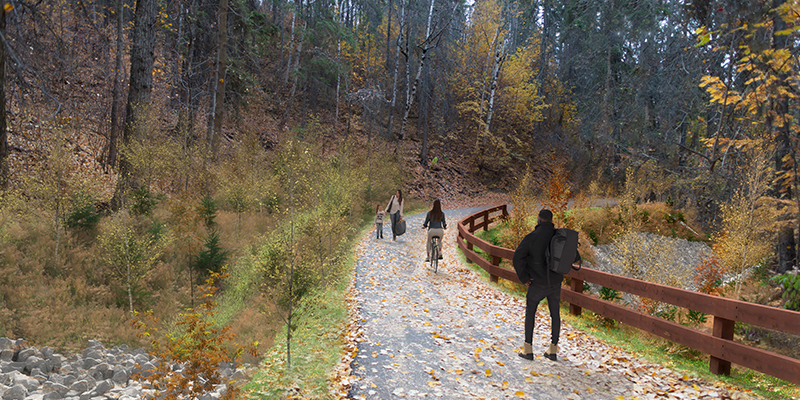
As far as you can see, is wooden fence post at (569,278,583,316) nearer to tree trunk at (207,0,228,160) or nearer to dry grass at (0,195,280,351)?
dry grass at (0,195,280,351)

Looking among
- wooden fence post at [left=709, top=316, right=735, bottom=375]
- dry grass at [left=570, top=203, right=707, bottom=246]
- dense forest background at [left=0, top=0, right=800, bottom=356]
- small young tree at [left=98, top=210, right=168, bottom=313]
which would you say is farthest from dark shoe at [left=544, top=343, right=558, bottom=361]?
dry grass at [left=570, top=203, right=707, bottom=246]

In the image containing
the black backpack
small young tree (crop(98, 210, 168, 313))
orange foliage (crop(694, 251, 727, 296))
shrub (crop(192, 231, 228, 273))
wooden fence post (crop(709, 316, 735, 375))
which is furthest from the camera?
orange foliage (crop(694, 251, 727, 296))

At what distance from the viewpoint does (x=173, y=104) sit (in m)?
21.3

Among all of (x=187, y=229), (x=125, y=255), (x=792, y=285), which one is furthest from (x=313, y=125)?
(x=792, y=285)

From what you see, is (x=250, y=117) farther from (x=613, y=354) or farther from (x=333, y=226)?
(x=613, y=354)

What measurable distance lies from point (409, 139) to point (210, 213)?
78.3 feet

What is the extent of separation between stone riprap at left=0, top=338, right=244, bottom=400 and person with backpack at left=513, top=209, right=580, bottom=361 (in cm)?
396

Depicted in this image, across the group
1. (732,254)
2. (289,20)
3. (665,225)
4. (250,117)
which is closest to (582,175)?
(665,225)

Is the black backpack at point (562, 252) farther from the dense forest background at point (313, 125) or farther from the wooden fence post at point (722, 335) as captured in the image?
the wooden fence post at point (722, 335)

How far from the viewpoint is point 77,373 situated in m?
5.04

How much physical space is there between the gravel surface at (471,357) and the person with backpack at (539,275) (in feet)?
1.58

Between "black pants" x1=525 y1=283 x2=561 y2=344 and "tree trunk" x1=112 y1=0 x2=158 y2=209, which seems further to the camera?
"tree trunk" x1=112 y1=0 x2=158 y2=209

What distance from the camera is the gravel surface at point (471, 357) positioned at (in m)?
4.56

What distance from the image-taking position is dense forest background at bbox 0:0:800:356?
706cm
